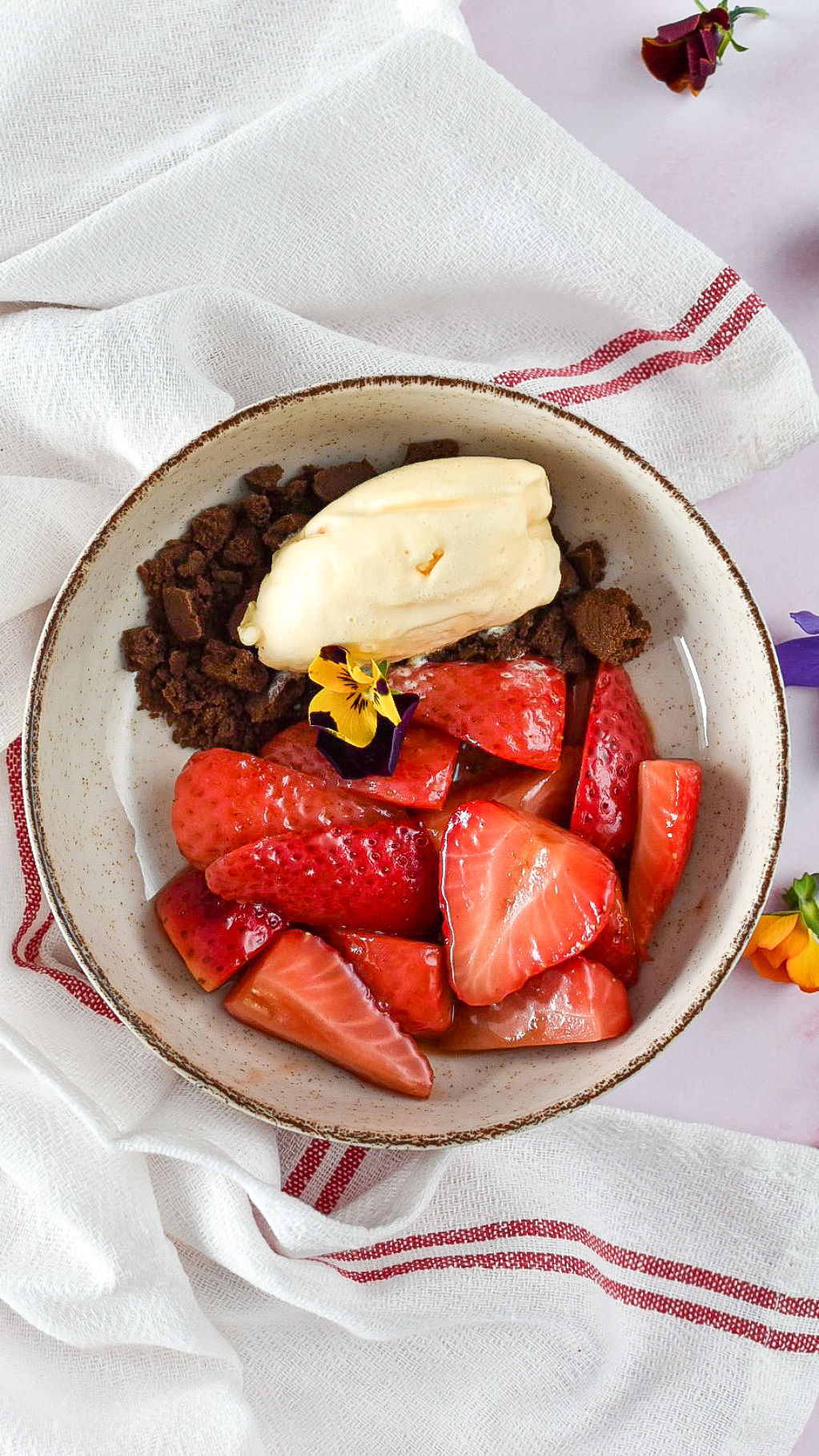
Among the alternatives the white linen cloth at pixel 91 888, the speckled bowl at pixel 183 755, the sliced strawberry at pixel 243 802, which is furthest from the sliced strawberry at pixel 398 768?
the white linen cloth at pixel 91 888

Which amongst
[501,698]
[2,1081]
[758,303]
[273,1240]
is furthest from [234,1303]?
[758,303]

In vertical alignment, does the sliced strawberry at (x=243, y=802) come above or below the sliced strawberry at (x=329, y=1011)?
above

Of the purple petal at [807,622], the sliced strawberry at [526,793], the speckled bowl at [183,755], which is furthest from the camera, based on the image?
the purple petal at [807,622]

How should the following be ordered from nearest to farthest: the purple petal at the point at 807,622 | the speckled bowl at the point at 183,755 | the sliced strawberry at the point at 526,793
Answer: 1. the speckled bowl at the point at 183,755
2. the sliced strawberry at the point at 526,793
3. the purple petal at the point at 807,622

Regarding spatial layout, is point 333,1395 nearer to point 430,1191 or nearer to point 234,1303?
point 234,1303

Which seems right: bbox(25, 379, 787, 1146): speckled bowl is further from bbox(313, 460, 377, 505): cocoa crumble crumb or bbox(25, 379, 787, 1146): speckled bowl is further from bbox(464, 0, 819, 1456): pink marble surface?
bbox(464, 0, 819, 1456): pink marble surface

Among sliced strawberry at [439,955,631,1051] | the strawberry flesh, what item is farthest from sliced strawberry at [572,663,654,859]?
sliced strawberry at [439,955,631,1051]

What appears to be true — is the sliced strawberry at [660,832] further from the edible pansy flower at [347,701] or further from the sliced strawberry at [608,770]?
the edible pansy flower at [347,701]
